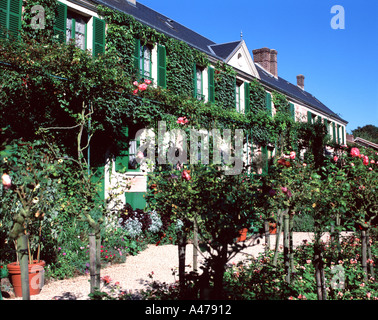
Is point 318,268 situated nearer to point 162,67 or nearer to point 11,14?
point 11,14

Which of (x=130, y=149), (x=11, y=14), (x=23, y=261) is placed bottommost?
(x=23, y=261)

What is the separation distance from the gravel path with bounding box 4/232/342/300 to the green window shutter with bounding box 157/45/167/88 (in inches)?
221

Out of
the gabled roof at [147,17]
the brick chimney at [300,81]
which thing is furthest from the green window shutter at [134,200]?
the brick chimney at [300,81]

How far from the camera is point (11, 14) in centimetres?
736

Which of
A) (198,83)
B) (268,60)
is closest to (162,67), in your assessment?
(198,83)

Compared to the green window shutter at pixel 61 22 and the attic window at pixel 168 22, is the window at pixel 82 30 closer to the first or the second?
the green window shutter at pixel 61 22

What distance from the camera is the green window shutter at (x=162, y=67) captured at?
10.9 meters

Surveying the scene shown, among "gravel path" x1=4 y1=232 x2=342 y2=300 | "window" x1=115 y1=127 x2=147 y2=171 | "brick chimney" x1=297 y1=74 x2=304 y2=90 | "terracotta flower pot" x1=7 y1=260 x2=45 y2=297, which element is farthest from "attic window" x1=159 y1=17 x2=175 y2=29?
"brick chimney" x1=297 y1=74 x2=304 y2=90

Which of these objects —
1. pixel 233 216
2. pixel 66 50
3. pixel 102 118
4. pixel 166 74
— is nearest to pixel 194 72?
pixel 166 74

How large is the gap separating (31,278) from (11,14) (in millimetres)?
5930

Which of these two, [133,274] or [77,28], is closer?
[133,274]

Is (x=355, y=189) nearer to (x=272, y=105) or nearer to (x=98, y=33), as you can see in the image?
(x=98, y=33)

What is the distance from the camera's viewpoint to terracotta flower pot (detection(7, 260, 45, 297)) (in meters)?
4.22

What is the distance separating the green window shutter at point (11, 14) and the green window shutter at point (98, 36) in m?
2.05
